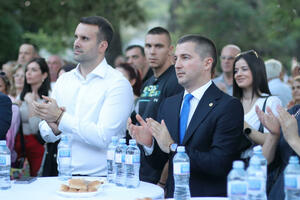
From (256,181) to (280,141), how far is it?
133 cm

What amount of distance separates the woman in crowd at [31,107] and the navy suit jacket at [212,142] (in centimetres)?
329

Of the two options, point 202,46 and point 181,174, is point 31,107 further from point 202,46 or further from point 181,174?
point 181,174

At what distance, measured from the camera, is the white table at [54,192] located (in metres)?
3.99

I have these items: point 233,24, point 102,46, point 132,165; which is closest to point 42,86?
point 102,46

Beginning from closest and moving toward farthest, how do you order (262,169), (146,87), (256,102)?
(262,169) → (256,102) → (146,87)

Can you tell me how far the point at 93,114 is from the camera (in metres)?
5.09

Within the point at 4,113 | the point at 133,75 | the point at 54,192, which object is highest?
the point at 133,75

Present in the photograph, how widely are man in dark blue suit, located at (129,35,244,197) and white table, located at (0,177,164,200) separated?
0.38 m

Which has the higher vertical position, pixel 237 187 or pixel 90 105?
pixel 90 105

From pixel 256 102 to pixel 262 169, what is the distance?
6.98ft

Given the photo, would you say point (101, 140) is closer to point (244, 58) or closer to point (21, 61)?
point (244, 58)

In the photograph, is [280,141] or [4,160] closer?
[4,160]

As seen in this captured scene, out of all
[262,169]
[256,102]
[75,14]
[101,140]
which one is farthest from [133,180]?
[75,14]

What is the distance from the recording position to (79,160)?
5.08 m
